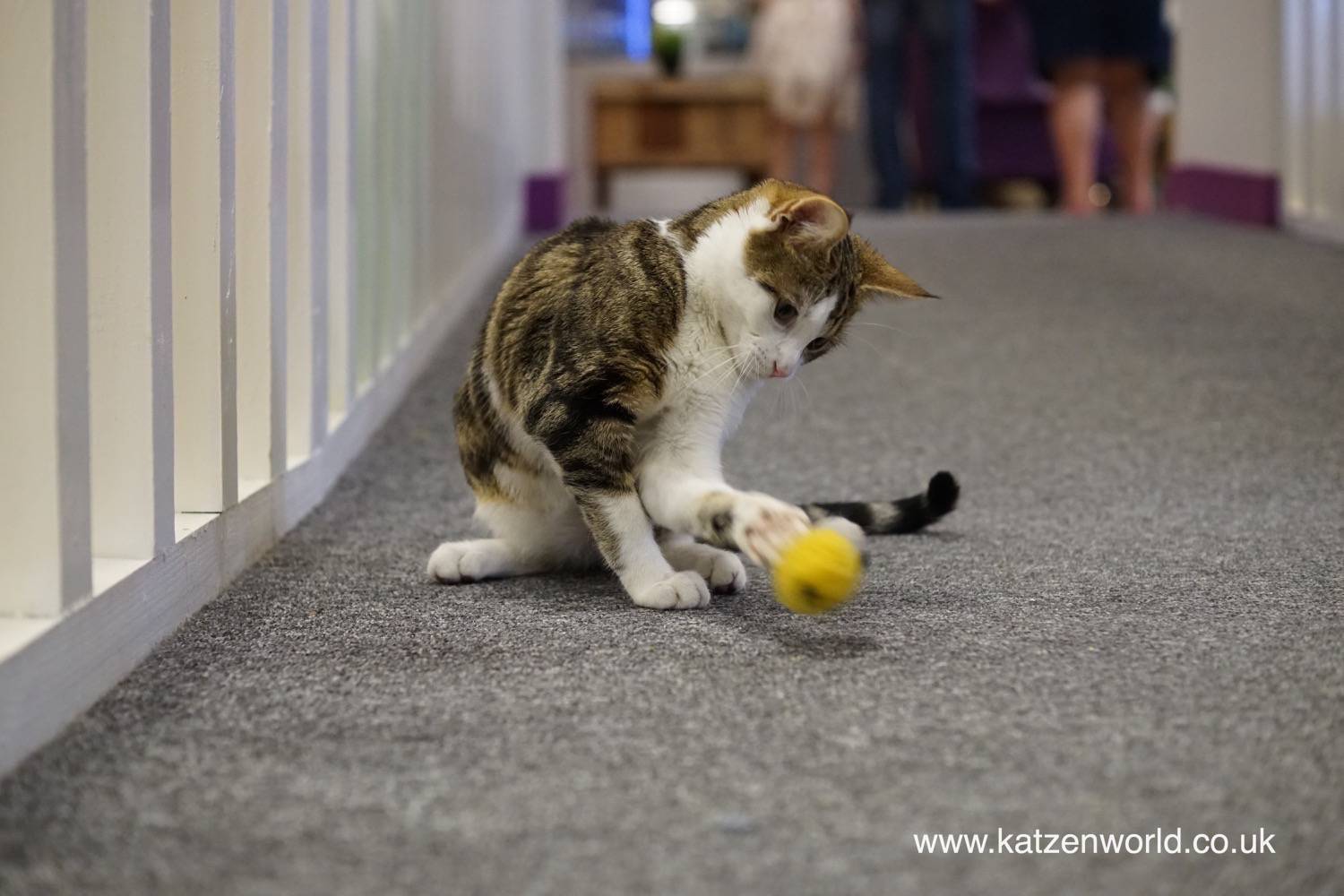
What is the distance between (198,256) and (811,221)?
521 mm

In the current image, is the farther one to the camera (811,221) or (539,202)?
(539,202)

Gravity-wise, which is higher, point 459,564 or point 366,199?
point 366,199

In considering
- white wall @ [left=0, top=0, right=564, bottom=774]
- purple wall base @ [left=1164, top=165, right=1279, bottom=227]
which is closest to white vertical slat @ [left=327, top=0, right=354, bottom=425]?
white wall @ [left=0, top=0, right=564, bottom=774]

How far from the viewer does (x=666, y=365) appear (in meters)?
1.27

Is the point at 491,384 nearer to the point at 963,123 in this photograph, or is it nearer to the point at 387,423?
the point at 387,423

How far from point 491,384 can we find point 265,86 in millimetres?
380

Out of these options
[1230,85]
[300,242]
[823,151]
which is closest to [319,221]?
[300,242]

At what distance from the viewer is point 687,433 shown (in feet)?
4.21

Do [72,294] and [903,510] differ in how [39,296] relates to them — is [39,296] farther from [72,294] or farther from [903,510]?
[903,510]

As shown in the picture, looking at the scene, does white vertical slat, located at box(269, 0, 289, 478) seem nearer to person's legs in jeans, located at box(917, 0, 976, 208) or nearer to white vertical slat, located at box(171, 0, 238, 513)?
white vertical slat, located at box(171, 0, 238, 513)

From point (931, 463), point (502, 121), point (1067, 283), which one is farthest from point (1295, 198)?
point (931, 463)

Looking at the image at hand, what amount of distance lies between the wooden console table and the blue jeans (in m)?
1.37

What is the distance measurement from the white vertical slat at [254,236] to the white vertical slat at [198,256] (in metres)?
0.16

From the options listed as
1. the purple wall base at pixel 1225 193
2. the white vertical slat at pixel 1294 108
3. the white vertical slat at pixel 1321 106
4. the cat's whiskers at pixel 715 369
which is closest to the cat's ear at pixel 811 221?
the cat's whiskers at pixel 715 369
